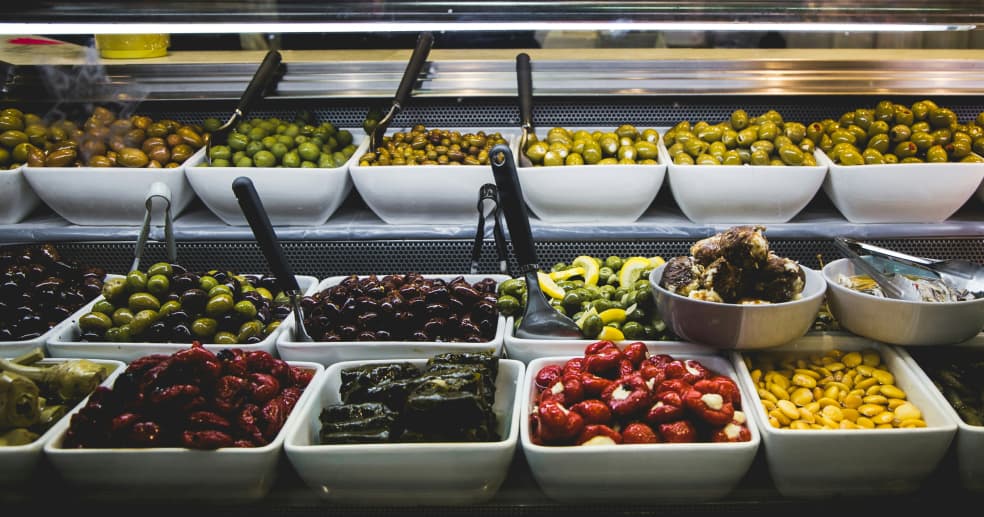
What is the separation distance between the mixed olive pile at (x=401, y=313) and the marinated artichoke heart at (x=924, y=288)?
86 cm

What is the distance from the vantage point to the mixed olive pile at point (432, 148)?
7.43ft

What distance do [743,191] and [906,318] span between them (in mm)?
670

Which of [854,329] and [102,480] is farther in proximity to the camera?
[854,329]

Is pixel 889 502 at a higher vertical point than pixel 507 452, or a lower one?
lower

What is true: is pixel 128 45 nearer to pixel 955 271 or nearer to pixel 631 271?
pixel 631 271

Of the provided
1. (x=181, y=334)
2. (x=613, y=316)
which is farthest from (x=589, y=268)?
(x=181, y=334)

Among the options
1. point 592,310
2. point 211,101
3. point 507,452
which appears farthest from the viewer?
point 211,101

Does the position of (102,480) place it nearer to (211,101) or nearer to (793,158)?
(211,101)

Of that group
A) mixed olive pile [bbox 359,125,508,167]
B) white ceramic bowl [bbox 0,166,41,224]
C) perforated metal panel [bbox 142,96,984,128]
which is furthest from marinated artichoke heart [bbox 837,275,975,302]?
white ceramic bowl [bbox 0,166,41,224]

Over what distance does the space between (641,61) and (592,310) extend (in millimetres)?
1082

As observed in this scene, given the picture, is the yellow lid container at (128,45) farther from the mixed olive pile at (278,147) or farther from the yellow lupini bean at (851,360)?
the yellow lupini bean at (851,360)

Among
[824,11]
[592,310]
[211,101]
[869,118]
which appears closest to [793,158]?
[869,118]

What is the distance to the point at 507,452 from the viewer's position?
135 centimetres

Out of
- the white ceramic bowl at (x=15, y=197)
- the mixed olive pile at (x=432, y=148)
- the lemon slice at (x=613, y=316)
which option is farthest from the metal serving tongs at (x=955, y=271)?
the white ceramic bowl at (x=15, y=197)
